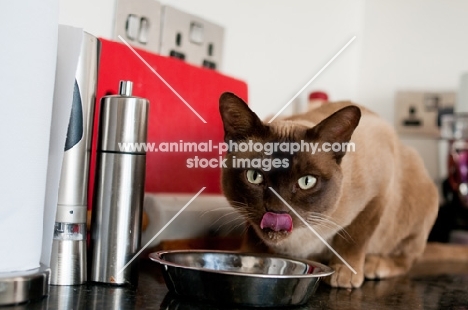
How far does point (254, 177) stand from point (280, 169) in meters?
0.06

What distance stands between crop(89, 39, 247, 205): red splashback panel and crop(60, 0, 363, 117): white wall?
15 cm

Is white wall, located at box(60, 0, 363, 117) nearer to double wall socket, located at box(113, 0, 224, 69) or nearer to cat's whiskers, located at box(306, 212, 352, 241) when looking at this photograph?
double wall socket, located at box(113, 0, 224, 69)

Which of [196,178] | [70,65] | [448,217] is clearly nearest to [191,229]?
[196,178]

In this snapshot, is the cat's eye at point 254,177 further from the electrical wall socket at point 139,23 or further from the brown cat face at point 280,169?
the electrical wall socket at point 139,23

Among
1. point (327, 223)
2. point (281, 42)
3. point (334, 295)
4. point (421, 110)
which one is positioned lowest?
point (334, 295)

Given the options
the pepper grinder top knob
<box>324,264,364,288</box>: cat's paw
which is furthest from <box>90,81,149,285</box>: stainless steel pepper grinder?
<box>324,264,364,288</box>: cat's paw

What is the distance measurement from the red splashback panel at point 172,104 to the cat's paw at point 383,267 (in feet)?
1.31

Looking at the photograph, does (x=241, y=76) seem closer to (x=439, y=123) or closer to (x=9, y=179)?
(x=439, y=123)

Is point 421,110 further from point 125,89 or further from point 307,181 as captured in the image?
point 125,89

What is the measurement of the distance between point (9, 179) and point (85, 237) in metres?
0.20

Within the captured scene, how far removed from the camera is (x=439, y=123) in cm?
196

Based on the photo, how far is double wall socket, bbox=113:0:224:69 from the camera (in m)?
1.22

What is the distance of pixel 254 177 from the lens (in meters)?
1.04

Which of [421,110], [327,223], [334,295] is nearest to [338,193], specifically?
[327,223]
